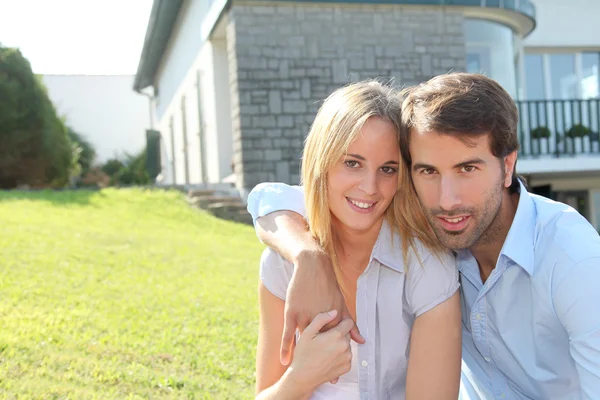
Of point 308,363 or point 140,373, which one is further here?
point 140,373

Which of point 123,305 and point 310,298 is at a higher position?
point 310,298

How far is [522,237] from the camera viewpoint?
6.86 feet

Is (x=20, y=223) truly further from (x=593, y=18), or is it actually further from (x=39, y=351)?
(x=593, y=18)

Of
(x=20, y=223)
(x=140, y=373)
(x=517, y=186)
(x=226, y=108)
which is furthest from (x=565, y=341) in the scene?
(x=226, y=108)

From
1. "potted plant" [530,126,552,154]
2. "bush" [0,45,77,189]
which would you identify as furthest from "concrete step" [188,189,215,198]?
"potted plant" [530,126,552,154]

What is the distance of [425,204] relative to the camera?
7.47 ft

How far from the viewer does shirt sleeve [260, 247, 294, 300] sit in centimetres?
239

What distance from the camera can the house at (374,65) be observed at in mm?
10172

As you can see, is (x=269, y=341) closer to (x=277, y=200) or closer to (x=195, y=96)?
A: (x=277, y=200)

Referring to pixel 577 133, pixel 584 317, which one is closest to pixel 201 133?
pixel 577 133

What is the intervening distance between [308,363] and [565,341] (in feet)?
2.72

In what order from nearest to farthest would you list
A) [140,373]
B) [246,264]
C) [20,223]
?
[140,373], [246,264], [20,223]

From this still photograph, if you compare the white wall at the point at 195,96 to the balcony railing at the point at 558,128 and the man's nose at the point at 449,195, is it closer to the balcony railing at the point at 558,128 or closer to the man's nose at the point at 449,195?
the balcony railing at the point at 558,128

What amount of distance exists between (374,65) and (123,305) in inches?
267
